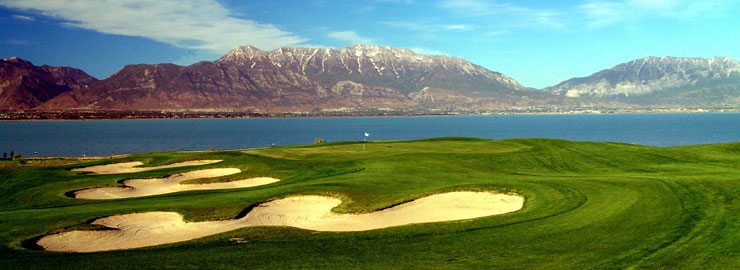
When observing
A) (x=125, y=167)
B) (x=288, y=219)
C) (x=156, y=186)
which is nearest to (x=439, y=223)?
(x=288, y=219)

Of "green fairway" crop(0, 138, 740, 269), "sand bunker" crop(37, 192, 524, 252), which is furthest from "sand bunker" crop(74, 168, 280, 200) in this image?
"sand bunker" crop(37, 192, 524, 252)

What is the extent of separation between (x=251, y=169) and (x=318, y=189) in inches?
481

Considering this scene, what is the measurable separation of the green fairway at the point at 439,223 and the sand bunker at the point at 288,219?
0.57 m

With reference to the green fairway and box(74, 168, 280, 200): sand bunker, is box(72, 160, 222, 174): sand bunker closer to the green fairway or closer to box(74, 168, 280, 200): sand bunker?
the green fairway

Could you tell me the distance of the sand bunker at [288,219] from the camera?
1736 cm

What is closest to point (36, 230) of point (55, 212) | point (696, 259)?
point (55, 212)

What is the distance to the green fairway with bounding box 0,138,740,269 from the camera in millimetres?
13359

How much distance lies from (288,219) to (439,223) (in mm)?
6459

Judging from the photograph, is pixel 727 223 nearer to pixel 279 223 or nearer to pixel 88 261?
→ pixel 279 223

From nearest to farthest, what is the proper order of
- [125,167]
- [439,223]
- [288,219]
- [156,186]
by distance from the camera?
[439,223], [288,219], [156,186], [125,167]

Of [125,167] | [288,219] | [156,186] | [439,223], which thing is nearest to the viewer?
[439,223]

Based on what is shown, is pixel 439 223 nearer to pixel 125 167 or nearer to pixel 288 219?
pixel 288 219

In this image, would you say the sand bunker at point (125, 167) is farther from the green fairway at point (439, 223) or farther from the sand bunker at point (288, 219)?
the sand bunker at point (288, 219)

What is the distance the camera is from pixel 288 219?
21.4 meters
